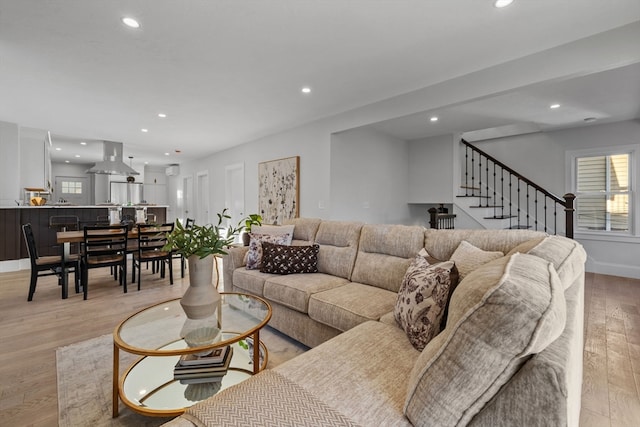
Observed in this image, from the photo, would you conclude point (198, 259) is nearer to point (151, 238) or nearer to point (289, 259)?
point (289, 259)

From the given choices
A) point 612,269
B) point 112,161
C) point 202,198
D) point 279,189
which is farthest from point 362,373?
point 202,198

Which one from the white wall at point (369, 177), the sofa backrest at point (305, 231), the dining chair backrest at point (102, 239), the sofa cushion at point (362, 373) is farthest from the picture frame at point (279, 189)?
the sofa cushion at point (362, 373)

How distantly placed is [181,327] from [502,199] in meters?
6.28

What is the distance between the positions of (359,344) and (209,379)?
37.3 inches

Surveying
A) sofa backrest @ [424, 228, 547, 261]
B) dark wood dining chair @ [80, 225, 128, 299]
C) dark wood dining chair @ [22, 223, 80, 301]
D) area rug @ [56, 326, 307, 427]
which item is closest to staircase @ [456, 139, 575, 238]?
sofa backrest @ [424, 228, 547, 261]

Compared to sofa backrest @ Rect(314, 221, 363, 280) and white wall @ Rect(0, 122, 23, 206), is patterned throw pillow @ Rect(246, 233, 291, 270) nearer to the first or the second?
sofa backrest @ Rect(314, 221, 363, 280)

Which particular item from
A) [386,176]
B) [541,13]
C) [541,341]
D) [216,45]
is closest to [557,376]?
[541,341]

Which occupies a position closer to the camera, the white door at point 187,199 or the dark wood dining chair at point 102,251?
the dark wood dining chair at point 102,251

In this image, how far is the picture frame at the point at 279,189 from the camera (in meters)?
5.08

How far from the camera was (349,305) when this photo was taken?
1.96 meters

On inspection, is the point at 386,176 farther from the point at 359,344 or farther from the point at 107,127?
the point at 107,127

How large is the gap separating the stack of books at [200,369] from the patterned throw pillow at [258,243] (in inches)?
49.9

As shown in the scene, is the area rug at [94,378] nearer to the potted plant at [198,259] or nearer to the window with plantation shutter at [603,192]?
the potted plant at [198,259]

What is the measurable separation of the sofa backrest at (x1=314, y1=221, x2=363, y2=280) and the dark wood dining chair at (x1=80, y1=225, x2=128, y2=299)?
2590 mm
